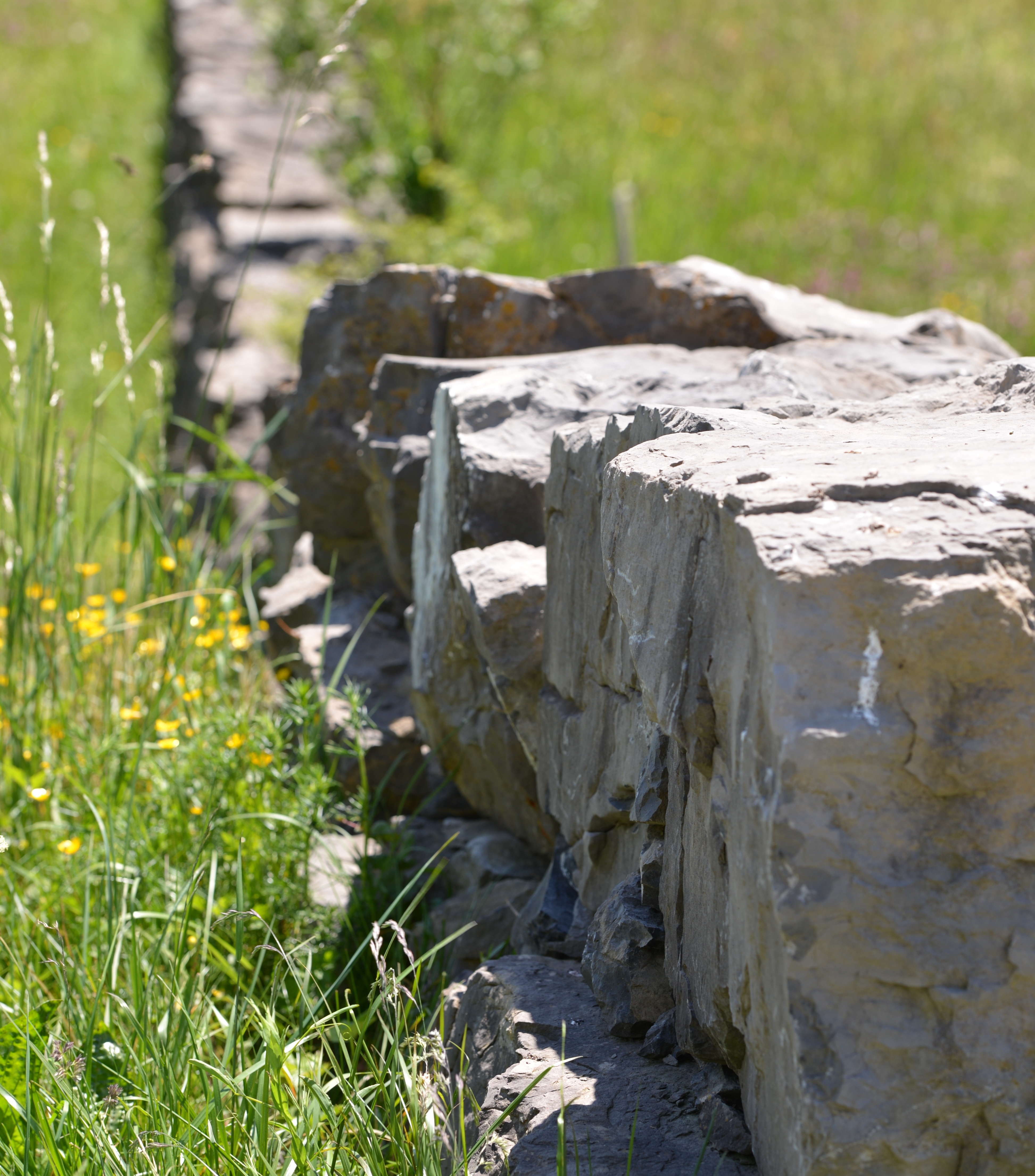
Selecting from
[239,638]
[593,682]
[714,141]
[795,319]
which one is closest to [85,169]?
[714,141]

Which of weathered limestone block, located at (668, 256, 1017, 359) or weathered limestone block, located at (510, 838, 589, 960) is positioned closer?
weathered limestone block, located at (510, 838, 589, 960)

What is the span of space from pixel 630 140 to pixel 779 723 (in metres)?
8.01

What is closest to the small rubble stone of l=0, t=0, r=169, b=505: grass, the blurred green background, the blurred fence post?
the blurred green background

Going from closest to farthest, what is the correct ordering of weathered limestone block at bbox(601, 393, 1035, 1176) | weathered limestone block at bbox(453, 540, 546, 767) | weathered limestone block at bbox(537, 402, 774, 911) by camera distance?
weathered limestone block at bbox(601, 393, 1035, 1176) < weathered limestone block at bbox(537, 402, 774, 911) < weathered limestone block at bbox(453, 540, 546, 767)

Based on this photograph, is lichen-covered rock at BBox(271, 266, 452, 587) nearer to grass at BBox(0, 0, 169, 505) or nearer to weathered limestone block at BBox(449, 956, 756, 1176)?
weathered limestone block at BBox(449, 956, 756, 1176)

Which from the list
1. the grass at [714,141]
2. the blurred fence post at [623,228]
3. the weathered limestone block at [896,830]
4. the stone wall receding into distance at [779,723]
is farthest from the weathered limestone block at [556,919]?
the grass at [714,141]

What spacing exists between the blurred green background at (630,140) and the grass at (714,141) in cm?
2

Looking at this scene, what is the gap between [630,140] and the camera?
8.30 meters

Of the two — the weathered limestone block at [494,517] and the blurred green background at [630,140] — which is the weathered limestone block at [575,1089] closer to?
the weathered limestone block at [494,517]

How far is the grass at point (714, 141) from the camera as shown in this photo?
6.33 metres

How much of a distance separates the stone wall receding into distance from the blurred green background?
183 cm

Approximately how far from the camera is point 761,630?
45.6 inches

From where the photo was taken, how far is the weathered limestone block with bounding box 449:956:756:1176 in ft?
4.54

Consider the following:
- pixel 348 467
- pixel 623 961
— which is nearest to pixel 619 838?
pixel 623 961
